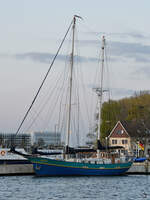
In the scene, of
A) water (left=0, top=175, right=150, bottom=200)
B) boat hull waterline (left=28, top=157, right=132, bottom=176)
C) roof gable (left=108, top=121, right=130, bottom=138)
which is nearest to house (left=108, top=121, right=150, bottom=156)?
roof gable (left=108, top=121, right=130, bottom=138)

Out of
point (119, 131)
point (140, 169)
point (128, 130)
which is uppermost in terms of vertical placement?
point (128, 130)

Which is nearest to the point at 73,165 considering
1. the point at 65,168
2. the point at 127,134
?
the point at 65,168

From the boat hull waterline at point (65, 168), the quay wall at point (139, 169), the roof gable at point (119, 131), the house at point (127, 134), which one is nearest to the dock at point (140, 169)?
the quay wall at point (139, 169)

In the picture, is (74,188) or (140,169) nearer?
(74,188)

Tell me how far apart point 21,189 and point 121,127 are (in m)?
79.4

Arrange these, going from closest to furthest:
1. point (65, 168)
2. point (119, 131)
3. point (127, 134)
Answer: point (65, 168)
point (127, 134)
point (119, 131)

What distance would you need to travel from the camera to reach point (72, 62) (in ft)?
249

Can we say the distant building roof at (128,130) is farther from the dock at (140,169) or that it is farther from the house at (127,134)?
the dock at (140,169)

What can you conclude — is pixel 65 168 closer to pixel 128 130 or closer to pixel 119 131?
pixel 128 130

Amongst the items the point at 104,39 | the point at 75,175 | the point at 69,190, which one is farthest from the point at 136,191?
the point at 104,39

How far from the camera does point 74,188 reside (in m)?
59.9

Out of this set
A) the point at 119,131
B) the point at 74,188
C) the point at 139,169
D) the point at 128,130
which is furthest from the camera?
the point at 119,131

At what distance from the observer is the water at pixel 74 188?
52.9 metres

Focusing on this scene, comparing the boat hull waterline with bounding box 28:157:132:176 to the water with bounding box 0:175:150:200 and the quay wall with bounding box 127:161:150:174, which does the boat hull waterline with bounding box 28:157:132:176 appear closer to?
the water with bounding box 0:175:150:200
